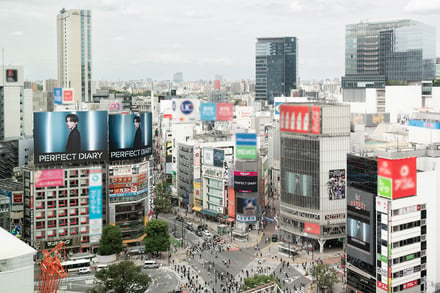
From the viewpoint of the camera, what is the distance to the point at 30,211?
176ft

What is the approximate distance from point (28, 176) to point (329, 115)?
30549mm

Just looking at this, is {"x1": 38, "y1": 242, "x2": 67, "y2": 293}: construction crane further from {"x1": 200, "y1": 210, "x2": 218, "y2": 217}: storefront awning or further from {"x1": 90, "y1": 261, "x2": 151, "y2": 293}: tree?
{"x1": 200, "y1": 210, "x2": 218, "y2": 217}: storefront awning

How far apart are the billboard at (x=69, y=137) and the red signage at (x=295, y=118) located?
1890 centimetres

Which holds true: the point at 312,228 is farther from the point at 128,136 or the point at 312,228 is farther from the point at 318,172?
the point at 128,136

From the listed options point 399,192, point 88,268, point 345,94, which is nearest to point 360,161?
point 399,192

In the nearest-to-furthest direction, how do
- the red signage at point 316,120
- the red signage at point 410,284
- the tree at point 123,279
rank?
the red signage at point 410,284 → the tree at point 123,279 → the red signage at point 316,120

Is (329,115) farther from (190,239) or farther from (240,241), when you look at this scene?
(190,239)

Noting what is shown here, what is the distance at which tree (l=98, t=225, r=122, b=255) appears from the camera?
53.1 meters

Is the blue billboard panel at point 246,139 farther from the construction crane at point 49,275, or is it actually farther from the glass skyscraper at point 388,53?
the glass skyscraper at point 388,53

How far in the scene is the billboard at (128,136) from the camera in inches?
2255

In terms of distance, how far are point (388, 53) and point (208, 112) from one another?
37.8 m

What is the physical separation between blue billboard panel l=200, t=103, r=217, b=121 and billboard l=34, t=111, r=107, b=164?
183 feet

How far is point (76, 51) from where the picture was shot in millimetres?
148500

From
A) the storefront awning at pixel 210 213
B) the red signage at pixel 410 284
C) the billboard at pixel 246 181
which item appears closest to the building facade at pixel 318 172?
the billboard at pixel 246 181
